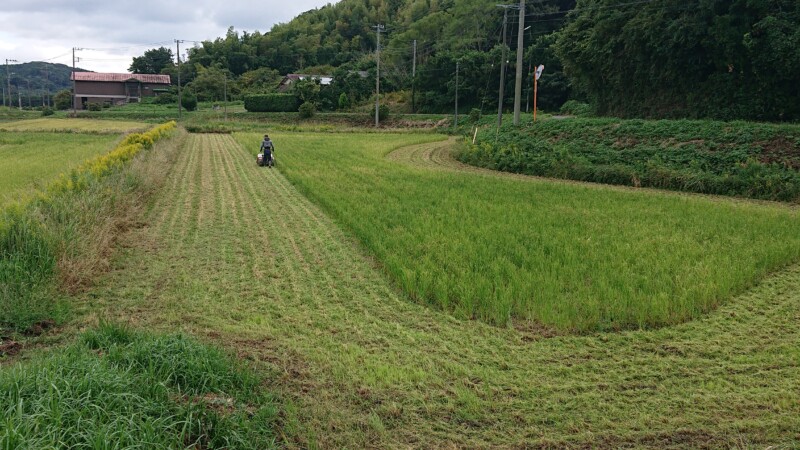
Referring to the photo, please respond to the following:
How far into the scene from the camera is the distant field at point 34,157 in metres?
14.8

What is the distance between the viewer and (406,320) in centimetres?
587

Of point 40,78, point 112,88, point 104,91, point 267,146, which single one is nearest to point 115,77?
point 112,88

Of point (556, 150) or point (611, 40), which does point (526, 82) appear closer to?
point (611, 40)

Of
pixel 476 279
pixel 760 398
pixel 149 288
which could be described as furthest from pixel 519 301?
pixel 149 288

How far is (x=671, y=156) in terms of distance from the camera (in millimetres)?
16609

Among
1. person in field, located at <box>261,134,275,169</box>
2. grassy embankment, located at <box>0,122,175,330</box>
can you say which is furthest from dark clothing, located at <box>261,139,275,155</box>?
grassy embankment, located at <box>0,122,175,330</box>

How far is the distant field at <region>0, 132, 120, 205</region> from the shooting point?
14.8 metres

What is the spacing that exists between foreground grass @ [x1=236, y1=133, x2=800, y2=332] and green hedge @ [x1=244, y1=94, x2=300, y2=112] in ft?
155

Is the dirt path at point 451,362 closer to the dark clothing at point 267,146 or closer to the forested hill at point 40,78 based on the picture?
the dark clothing at point 267,146

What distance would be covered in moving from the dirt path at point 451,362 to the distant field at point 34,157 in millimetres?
6104

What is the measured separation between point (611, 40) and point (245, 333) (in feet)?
89.6

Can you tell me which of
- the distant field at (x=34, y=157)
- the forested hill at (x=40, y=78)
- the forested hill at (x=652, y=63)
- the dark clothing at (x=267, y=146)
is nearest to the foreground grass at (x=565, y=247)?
the dark clothing at (x=267, y=146)

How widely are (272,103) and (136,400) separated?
196ft

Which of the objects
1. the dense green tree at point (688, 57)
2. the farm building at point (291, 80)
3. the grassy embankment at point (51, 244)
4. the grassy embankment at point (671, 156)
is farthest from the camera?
the farm building at point (291, 80)
